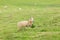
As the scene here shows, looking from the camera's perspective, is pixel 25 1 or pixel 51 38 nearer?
pixel 51 38

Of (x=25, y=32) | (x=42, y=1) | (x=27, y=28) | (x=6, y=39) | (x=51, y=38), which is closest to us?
(x=51, y=38)

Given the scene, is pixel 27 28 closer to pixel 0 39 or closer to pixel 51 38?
pixel 0 39

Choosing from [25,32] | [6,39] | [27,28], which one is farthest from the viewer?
[27,28]

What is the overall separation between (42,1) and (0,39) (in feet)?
65.8

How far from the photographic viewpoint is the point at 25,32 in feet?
35.9

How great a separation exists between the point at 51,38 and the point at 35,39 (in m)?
0.62

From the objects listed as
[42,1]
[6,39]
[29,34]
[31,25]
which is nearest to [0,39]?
[6,39]

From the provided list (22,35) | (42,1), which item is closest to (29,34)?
(22,35)

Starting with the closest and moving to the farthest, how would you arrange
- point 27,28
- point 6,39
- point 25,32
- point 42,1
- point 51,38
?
1. point 51,38
2. point 6,39
3. point 25,32
4. point 27,28
5. point 42,1

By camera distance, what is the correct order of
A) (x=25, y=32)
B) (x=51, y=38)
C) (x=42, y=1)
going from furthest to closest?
(x=42, y=1)
(x=25, y=32)
(x=51, y=38)

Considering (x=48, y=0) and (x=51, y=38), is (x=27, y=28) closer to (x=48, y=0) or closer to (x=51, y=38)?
(x=51, y=38)

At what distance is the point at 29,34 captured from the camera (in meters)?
10.5

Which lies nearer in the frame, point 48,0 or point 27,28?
point 27,28

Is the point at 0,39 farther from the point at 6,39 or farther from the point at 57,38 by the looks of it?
the point at 57,38
